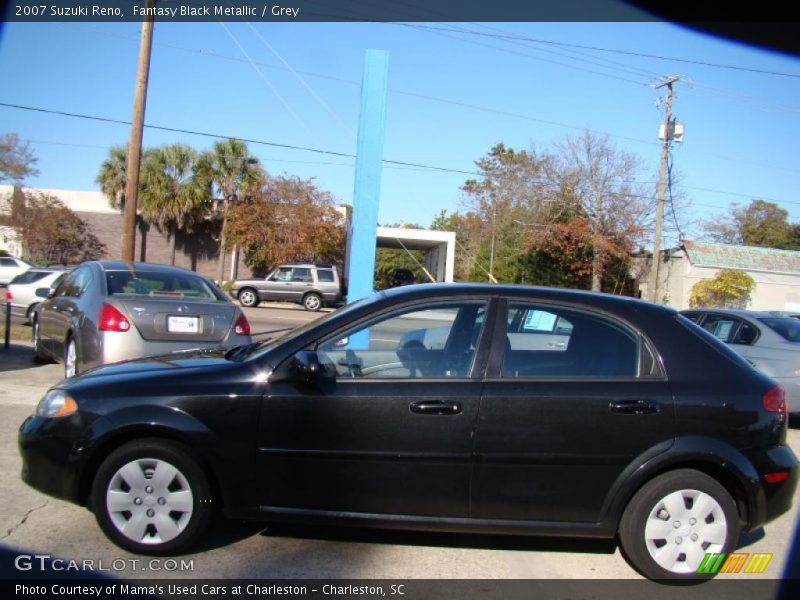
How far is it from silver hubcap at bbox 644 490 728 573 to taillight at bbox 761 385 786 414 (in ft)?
2.14

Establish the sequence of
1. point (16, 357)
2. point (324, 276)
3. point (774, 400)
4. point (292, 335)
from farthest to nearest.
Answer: point (324, 276) < point (16, 357) < point (292, 335) < point (774, 400)

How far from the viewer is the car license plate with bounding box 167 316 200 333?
22.9ft

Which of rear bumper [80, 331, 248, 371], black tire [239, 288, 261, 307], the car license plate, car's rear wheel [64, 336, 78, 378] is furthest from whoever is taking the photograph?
black tire [239, 288, 261, 307]

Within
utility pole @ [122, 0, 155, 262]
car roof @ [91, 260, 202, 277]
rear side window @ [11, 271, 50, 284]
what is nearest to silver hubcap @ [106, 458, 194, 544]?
car roof @ [91, 260, 202, 277]

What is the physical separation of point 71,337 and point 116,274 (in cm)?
84

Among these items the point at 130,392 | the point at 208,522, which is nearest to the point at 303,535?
the point at 208,522

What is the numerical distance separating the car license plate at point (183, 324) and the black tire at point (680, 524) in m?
4.77

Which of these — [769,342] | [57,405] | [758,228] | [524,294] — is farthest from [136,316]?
[758,228]

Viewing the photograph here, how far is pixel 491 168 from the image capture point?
179ft

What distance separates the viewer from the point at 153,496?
3.80 meters

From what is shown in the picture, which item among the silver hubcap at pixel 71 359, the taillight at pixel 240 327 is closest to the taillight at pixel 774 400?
the taillight at pixel 240 327

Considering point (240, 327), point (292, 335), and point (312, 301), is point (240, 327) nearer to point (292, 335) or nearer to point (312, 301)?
point (292, 335)

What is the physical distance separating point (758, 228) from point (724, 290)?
116 ft

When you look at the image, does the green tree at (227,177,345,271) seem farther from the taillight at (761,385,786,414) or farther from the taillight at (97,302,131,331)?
the taillight at (761,385,786,414)
